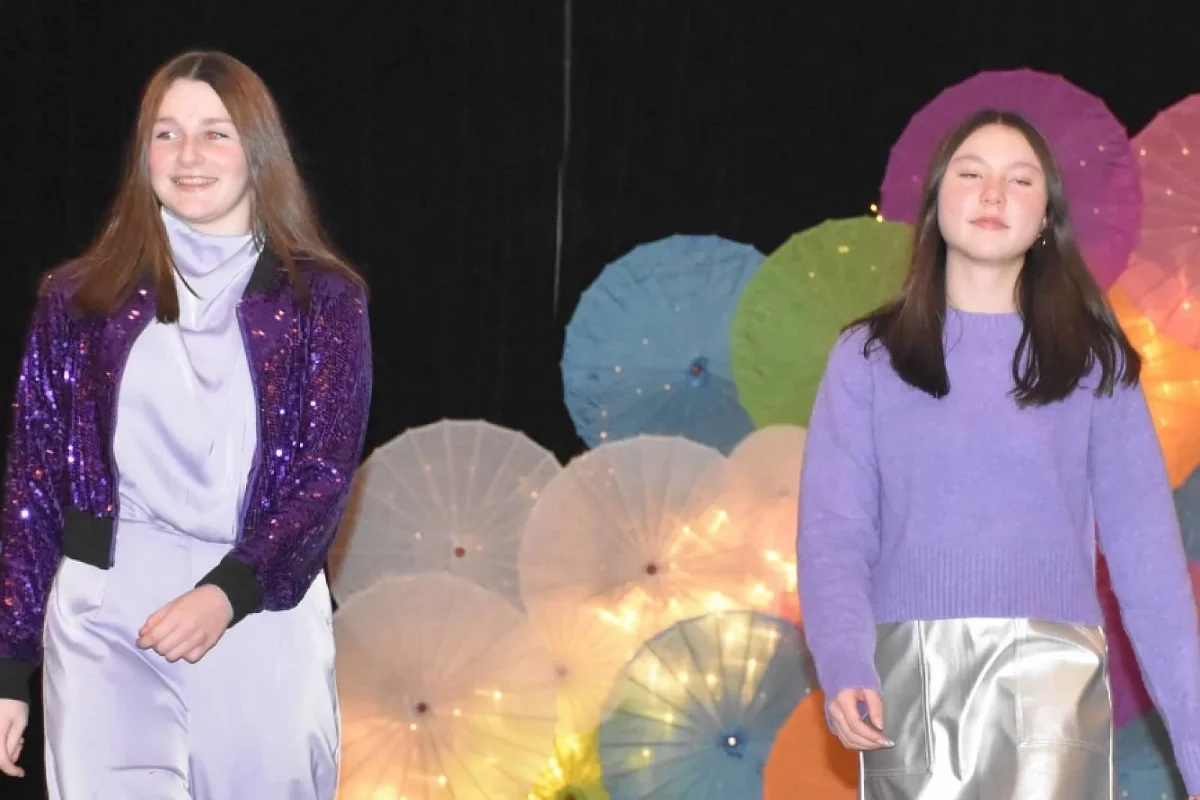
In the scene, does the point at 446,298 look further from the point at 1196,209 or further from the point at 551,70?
the point at 1196,209

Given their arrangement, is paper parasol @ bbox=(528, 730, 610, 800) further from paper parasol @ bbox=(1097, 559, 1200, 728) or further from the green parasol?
paper parasol @ bbox=(1097, 559, 1200, 728)

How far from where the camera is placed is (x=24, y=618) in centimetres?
229

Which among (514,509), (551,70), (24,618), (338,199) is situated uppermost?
(551,70)

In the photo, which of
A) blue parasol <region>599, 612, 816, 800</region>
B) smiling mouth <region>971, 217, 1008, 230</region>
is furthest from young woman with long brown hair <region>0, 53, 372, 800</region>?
blue parasol <region>599, 612, 816, 800</region>

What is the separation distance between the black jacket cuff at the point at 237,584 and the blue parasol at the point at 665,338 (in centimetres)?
296

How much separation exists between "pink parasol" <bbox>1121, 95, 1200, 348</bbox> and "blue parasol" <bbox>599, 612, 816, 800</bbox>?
1.30 metres

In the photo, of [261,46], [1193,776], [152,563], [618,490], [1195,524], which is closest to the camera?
[152,563]

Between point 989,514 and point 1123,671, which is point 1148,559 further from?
point 1123,671

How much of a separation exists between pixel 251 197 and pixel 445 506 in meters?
2.61

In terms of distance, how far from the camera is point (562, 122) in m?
5.47

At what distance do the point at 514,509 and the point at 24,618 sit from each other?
2824 mm

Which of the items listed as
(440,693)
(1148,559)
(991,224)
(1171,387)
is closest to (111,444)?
(991,224)

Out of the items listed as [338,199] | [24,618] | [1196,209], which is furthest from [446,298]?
[24,618]

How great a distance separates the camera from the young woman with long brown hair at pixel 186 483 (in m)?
2.22
